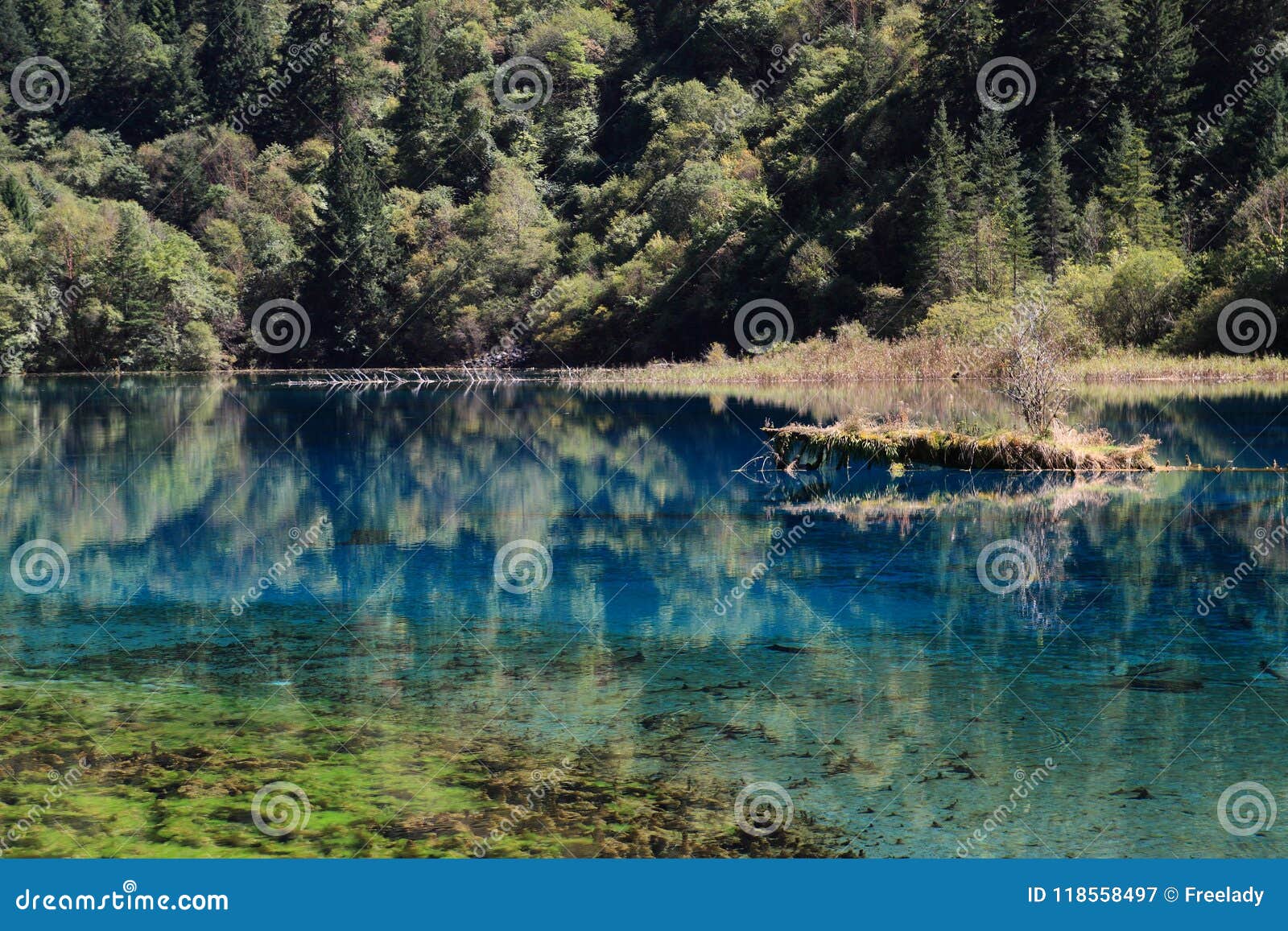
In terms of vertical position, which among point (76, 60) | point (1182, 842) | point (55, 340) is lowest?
point (1182, 842)

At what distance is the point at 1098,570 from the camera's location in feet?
59.2

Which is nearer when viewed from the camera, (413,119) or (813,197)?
(813,197)

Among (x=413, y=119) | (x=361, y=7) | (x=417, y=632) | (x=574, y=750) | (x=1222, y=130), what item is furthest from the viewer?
(x=361, y=7)

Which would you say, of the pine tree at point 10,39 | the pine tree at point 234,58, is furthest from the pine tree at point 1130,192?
the pine tree at point 10,39

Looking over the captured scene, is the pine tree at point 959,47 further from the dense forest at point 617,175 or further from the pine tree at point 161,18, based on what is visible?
the pine tree at point 161,18

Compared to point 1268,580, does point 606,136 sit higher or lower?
higher

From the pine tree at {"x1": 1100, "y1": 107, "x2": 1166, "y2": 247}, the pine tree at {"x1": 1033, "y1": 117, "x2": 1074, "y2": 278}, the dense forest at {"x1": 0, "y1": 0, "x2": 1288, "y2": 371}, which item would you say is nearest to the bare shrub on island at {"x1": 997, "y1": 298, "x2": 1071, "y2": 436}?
the dense forest at {"x1": 0, "y1": 0, "x2": 1288, "y2": 371}

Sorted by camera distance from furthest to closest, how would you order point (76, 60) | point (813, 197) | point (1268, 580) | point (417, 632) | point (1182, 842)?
point (76, 60) → point (813, 197) → point (1268, 580) → point (417, 632) → point (1182, 842)

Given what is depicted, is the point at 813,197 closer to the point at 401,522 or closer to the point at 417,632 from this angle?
the point at 401,522

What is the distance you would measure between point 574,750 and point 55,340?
96176 millimetres

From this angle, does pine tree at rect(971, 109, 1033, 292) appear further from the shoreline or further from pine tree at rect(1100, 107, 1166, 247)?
the shoreline

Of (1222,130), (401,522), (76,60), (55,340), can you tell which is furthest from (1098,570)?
(76,60)

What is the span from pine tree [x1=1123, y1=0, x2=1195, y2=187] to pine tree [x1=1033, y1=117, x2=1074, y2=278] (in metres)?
6.45

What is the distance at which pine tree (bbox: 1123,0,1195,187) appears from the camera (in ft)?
261
